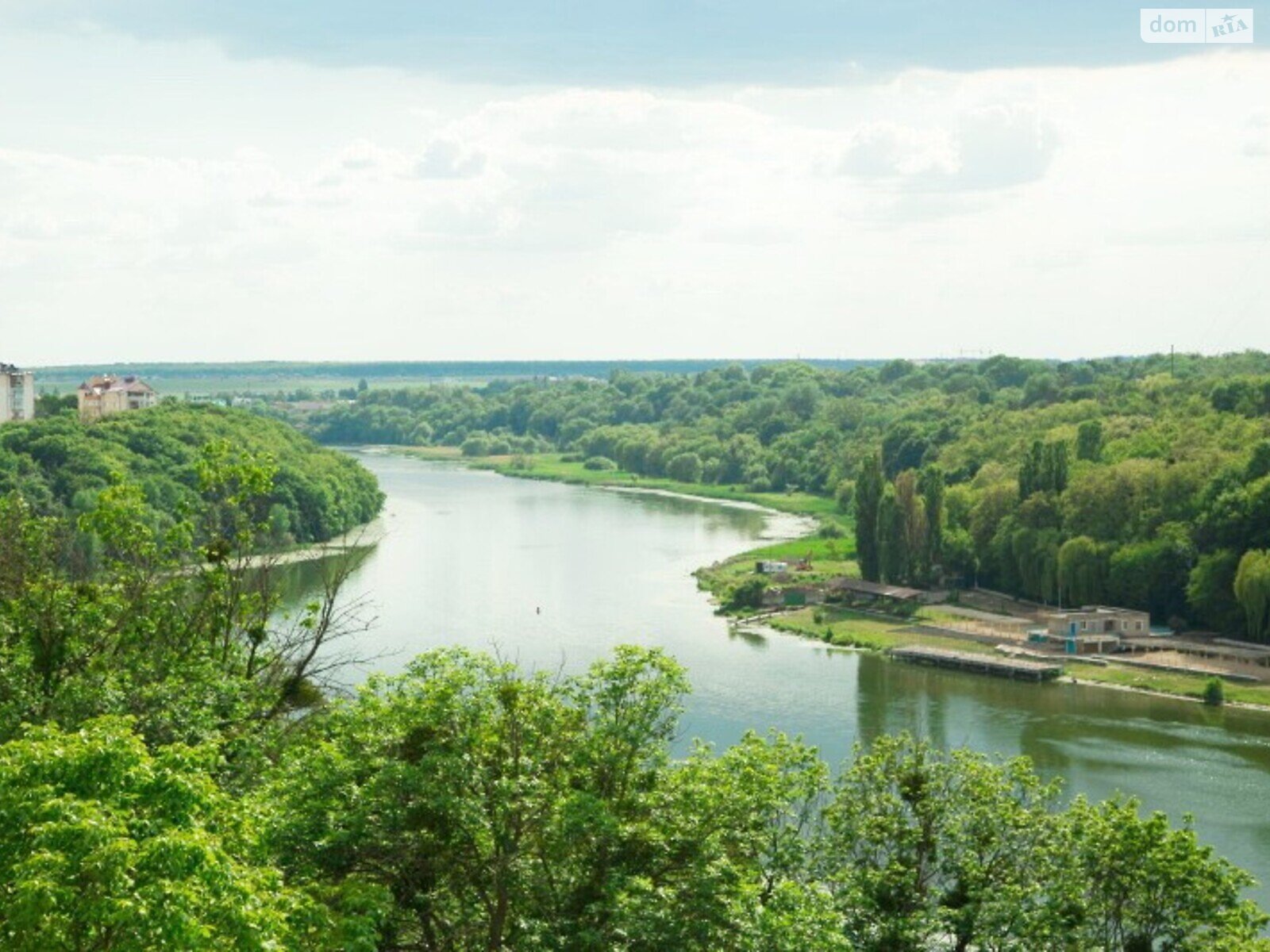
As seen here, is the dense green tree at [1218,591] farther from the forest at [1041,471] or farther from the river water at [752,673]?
the river water at [752,673]

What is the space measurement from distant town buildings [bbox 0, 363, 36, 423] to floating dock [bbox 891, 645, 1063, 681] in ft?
155

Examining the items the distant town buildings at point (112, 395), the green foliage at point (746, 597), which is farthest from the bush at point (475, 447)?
the green foliage at point (746, 597)

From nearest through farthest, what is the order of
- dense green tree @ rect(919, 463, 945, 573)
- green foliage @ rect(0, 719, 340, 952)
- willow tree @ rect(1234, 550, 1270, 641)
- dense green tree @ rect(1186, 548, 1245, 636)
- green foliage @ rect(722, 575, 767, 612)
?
green foliage @ rect(0, 719, 340, 952)
willow tree @ rect(1234, 550, 1270, 641)
dense green tree @ rect(1186, 548, 1245, 636)
green foliage @ rect(722, 575, 767, 612)
dense green tree @ rect(919, 463, 945, 573)

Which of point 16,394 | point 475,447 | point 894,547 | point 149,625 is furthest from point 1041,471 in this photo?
point 475,447

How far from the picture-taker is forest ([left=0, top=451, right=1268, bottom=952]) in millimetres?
7977

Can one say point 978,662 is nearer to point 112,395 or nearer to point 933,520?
point 933,520

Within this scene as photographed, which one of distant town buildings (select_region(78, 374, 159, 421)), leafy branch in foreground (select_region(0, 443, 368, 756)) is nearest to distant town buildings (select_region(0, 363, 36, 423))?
distant town buildings (select_region(78, 374, 159, 421))

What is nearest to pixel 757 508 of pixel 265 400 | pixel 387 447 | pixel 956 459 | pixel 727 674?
pixel 956 459

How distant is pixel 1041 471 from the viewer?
4394cm

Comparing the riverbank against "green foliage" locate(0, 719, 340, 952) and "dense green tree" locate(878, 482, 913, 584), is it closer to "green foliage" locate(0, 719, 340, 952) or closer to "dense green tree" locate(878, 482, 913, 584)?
"dense green tree" locate(878, 482, 913, 584)

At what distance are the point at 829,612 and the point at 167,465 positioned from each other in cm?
2276

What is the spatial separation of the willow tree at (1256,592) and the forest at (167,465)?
23.3 meters

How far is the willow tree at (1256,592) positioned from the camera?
3588 centimetres

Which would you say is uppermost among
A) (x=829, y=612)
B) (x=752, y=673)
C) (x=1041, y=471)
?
(x=1041, y=471)
